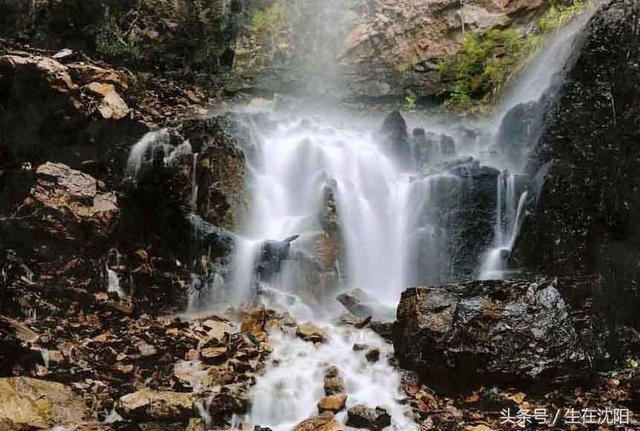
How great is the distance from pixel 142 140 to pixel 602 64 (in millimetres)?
7312

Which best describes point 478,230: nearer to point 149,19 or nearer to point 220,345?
point 220,345

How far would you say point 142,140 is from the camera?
8750mm

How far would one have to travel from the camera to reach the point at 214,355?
20.0ft

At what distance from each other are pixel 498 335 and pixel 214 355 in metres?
3.24

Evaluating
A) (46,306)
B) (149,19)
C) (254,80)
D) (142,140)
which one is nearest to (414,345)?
(46,306)

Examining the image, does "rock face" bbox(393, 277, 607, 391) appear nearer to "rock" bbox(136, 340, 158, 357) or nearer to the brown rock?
"rock" bbox(136, 340, 158, 357)

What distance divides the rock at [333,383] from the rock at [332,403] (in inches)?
5.9

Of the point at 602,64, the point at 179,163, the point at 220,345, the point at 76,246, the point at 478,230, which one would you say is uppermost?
the point at 602,64

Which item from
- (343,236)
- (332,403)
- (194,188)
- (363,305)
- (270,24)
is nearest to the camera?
(332,403)

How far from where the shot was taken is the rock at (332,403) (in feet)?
17.7

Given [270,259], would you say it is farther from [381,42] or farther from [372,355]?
[381,42]

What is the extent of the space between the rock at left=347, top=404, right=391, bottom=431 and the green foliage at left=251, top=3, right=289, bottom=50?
12091 mm

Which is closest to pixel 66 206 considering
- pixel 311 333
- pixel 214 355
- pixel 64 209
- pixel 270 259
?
pixel 64 209

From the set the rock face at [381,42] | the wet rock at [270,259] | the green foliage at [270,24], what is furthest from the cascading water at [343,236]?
the green foliage at [270,24]
